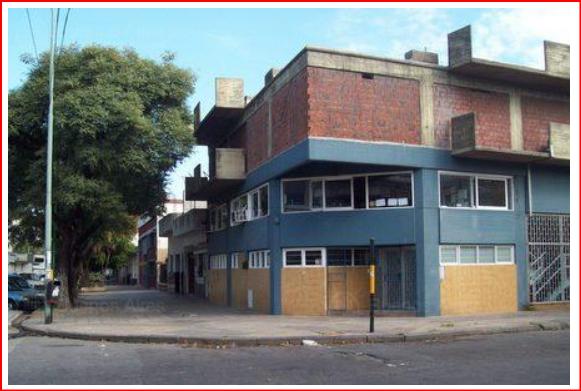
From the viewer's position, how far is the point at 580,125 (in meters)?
11.3

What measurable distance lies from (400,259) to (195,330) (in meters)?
7.40

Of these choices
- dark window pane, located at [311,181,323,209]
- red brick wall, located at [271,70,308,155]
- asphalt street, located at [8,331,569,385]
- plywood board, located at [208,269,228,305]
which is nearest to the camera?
asphalt street, located at [8,331,569,385]

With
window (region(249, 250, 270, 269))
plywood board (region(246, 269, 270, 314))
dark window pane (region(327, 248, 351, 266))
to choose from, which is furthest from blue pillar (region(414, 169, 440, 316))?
window (region(249, 250, 270, 269))

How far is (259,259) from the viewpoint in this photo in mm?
25344

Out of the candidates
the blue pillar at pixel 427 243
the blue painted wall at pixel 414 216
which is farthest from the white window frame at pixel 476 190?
the blue pillar at pixel 427 243

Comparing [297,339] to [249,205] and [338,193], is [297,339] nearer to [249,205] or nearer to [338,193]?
[338,193]

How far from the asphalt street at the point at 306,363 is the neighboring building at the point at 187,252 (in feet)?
67.1

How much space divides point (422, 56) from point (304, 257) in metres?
8.06

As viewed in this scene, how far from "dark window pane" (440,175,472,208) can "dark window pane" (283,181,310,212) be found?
4441mm

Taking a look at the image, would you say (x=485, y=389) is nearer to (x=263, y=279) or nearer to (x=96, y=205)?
(x=263, y=279)

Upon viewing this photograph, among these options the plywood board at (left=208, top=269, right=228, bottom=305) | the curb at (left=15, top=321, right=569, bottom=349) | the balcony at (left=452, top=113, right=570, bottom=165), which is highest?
the balcony at (left=452, top=113, right=570, bottom=165)

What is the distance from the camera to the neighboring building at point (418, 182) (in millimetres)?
20797

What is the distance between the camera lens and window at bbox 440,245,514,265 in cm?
2153

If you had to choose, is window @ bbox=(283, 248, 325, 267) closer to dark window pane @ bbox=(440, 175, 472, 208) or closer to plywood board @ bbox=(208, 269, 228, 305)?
dark window pane @ bbox=(440, 175, 472, 208)
